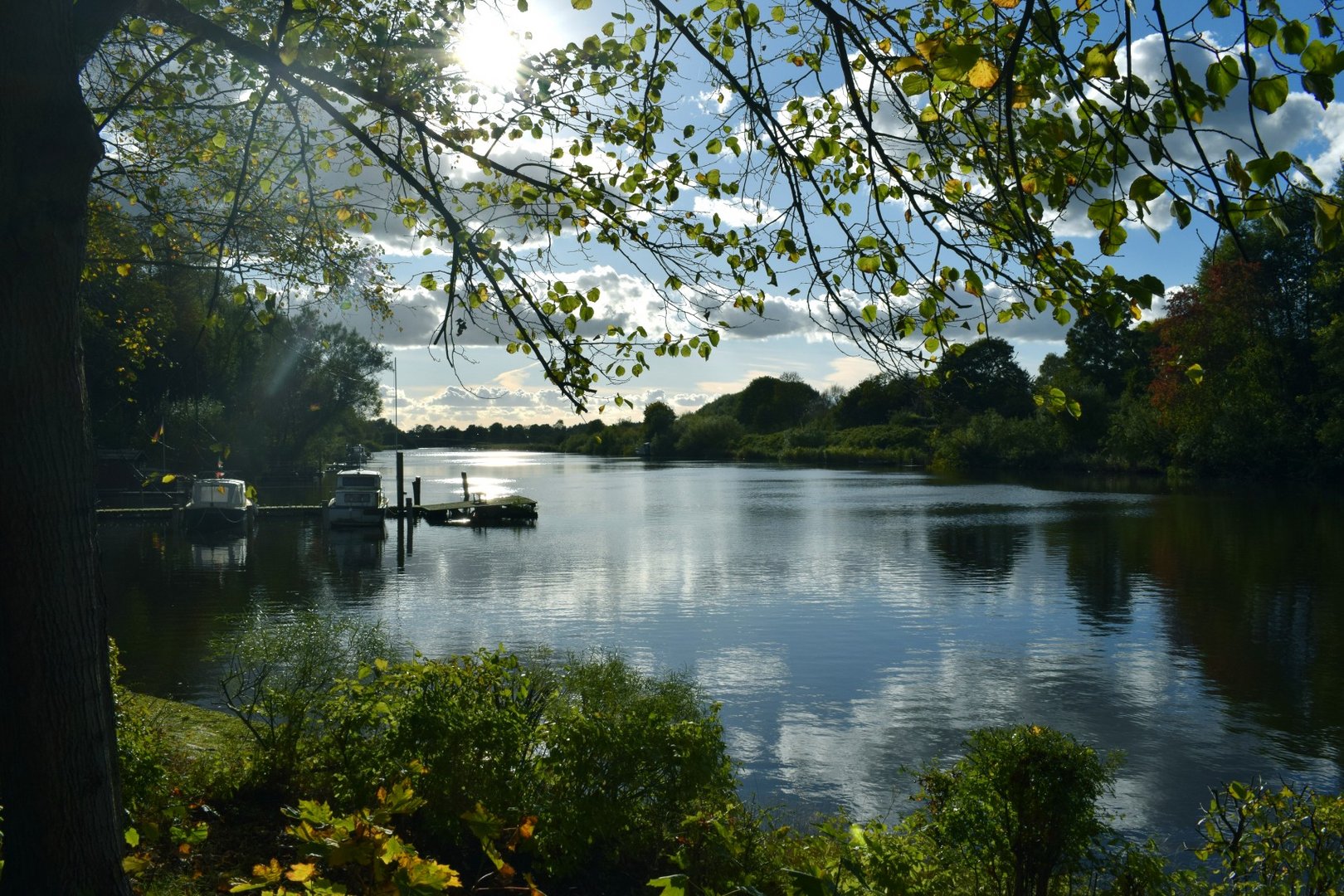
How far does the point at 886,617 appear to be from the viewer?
→ 18.0 metres

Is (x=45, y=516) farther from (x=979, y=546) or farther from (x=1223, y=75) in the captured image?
(x=979, y=546)

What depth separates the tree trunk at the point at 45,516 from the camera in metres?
2.99

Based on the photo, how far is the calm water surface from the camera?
34.8 feet

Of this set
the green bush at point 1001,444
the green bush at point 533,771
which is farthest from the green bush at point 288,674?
the green bush at point 1001,444

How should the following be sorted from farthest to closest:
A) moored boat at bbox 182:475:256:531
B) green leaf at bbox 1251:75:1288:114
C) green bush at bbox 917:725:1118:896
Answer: moored boat at bbox 182:475:256:531
green bush at bbox 917:725:1118:896
green leaf at bbox 1251:75:1288:114

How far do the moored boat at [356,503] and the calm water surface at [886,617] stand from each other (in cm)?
153

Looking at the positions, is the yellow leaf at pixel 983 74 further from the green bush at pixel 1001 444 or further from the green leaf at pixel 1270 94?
the green bush at pixel 1001 444

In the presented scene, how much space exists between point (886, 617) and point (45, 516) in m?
16.4

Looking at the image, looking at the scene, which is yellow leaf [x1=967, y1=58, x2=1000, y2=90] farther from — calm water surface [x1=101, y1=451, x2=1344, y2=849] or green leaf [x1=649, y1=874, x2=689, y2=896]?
calm water surface [x1=101, y1=451, x2=1344, y2=849]

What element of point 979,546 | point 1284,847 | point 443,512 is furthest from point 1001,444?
point 1284,847

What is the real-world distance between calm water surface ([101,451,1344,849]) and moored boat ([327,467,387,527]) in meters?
1.53

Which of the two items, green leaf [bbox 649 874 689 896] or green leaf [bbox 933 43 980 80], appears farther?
green leaf [bbox 933 43 980 80]

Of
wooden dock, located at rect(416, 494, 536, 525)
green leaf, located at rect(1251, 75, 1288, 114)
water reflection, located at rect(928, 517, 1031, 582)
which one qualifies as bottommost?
water reflection, located at rect(928, 517, 1031, 582)

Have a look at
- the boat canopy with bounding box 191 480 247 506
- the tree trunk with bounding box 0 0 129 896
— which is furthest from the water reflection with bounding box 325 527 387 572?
the tree trunk with bounding box 0 0 129 896
